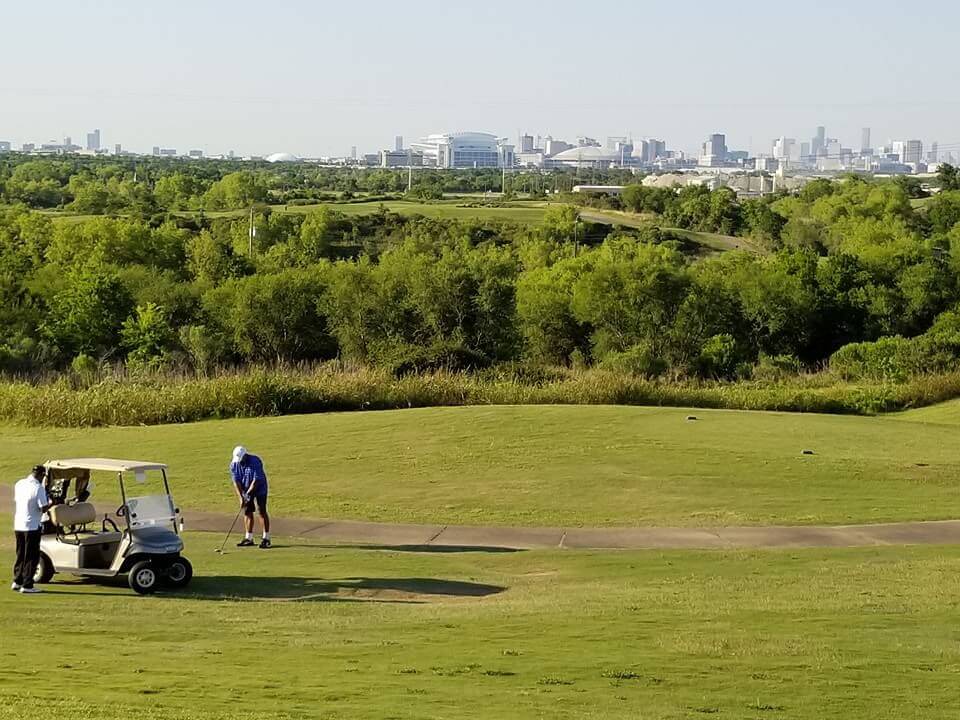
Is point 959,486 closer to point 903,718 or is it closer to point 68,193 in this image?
point 903,718

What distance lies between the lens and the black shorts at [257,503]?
61.4ft

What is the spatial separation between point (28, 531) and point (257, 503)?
4.32 m

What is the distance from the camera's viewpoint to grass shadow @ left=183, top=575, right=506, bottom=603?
49.7ft

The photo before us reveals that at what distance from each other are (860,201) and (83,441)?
347 feet

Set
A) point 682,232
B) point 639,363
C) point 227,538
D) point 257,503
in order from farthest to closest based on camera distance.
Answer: point 682,232 < point 639,363 < point 227,538 < point 257,503

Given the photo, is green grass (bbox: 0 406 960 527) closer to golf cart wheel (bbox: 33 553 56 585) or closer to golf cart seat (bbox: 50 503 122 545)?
golf cart seat (bbox: 50 503 122 545)

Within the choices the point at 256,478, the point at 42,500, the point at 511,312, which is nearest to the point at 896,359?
the point at 511,312

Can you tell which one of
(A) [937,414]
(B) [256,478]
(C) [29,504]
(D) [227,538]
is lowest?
(A) [937,414]

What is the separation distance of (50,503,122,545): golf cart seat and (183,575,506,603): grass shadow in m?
1.19

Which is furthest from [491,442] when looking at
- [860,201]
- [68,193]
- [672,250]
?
[68,193]

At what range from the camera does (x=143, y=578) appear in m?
15.2

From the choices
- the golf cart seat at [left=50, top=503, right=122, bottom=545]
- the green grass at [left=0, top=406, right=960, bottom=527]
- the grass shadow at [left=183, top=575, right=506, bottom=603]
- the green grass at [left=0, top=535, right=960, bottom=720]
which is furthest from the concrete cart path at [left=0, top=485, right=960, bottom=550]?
the golf cart seat at [left=50, top=503, right=122, bottom=545]

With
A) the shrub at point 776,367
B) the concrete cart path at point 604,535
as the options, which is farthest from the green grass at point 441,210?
the concrete cart path at point 604,535

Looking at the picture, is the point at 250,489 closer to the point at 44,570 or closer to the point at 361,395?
the point at 44,570
